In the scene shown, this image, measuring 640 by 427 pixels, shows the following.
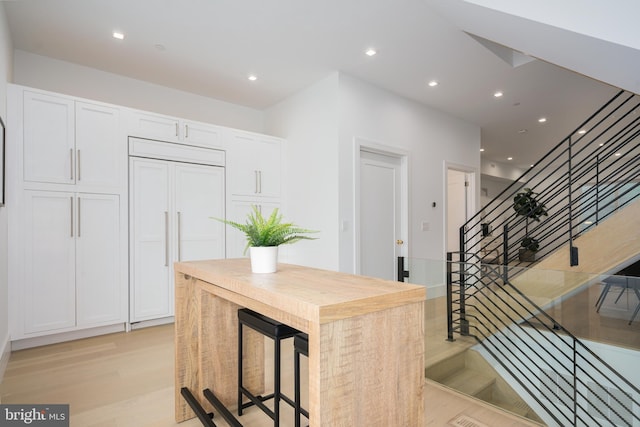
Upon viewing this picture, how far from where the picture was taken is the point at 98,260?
320 cm

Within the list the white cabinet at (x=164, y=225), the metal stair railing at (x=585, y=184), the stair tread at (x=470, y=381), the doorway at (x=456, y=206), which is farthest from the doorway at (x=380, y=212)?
the doorway at (x=456, y=206)

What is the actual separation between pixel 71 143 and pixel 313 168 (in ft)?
8.03

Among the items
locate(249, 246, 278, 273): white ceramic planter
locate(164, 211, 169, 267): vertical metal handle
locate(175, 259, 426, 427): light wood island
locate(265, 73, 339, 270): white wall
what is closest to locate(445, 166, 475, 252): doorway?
locate(265, 73, 339, 270): white wall

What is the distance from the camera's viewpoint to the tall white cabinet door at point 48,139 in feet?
9.36

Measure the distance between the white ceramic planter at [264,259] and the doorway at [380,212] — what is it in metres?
2.40

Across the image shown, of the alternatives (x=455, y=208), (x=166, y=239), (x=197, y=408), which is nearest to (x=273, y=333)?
(x=197, y=408)

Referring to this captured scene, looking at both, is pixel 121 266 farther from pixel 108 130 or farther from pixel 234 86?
pixel 234 86

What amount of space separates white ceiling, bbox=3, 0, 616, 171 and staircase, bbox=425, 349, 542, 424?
2.84 metres

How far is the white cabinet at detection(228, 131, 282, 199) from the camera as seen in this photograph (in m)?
4.09

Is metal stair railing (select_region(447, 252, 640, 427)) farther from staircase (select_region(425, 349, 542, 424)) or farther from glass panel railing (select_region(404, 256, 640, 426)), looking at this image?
staircase (select_region(425, 349, 542, 424))

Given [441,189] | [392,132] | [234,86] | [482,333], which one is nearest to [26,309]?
[234,86]

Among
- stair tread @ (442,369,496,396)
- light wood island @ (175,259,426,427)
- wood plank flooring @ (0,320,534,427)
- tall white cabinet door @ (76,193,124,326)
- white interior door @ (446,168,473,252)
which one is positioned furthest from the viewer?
white interior door @ (446,168,473,252)

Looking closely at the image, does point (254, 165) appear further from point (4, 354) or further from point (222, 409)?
point (222, 409)

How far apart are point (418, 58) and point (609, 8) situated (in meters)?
1.97
